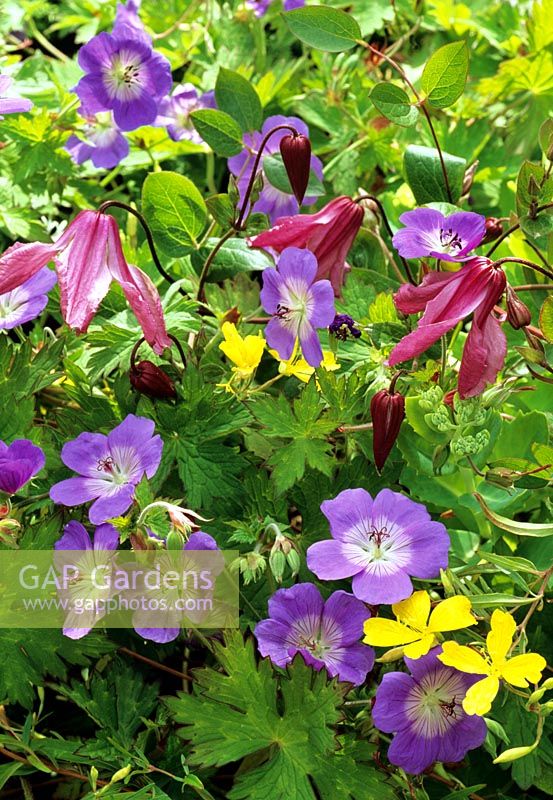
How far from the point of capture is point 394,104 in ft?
3.20

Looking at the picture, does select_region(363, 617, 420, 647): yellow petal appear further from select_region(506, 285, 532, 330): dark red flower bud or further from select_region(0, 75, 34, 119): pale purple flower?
select_region(0, 75, 34, 119): pale purple flower

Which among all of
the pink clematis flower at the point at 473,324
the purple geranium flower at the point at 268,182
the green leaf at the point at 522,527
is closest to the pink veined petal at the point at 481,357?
the pink clematis flower at the point at 473,324

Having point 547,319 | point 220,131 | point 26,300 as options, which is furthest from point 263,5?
point 547,319

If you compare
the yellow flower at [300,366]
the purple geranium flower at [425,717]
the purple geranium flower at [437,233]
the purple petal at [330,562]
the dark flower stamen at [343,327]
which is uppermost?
the purple geranium flower at [437,233]

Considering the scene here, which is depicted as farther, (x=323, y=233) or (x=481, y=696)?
(x=323, y=233)

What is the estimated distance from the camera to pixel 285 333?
0.93 metres

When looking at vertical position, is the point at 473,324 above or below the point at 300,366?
above

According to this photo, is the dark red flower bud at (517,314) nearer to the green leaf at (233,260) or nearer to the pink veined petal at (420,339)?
the pink veined petal at (420,339)

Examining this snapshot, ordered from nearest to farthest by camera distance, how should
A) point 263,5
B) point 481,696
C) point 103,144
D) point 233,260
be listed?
point 481,696
point 233,260
point 103,144
point 263,5

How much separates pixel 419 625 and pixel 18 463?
14.1 inches

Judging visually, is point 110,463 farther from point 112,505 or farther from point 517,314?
point 517,314

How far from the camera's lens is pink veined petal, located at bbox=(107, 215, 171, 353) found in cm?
89

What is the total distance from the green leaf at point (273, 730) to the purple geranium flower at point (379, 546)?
8 cm

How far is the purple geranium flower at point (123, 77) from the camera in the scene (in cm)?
117
